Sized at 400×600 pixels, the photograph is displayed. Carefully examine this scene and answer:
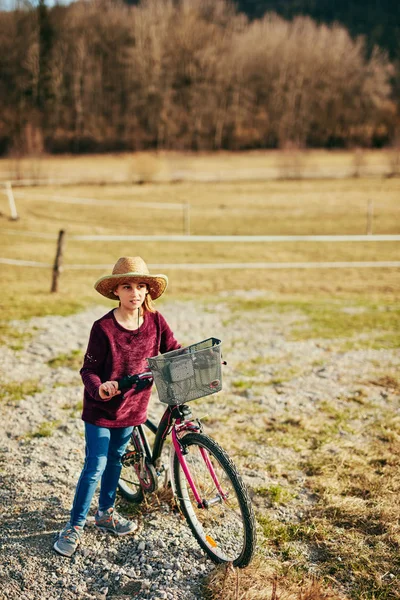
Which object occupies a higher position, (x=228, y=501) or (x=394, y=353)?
(x=228, y=501)

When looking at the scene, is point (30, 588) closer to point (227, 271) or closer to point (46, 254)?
point (227, 271)

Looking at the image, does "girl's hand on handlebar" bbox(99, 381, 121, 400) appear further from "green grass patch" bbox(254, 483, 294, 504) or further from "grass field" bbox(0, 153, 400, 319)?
"grass field" bbox(0, 153, 400, 319)

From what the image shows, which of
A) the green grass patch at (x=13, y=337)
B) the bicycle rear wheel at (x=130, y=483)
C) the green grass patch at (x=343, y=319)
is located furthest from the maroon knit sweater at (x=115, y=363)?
the green grass patch at (x=343, y=319)

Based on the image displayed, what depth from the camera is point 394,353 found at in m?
6.52

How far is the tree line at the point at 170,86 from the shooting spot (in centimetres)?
6131

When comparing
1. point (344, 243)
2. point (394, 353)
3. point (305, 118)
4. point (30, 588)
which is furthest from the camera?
point (305, 118)

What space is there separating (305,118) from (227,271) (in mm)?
59630

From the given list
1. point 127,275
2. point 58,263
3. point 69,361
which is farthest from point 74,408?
point 58,263

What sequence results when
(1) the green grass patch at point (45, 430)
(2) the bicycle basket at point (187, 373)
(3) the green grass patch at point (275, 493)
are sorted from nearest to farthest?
(2) the bicycle basket at point (187, 373) → (3) the green grass patch at point (275, 493) → (1) the green grass patch at point (45, 430)

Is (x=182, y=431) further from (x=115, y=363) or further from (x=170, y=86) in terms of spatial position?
(x=170, y=86)

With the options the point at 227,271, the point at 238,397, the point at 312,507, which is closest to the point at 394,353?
the point at 238,397

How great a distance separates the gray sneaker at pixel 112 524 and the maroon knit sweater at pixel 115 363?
606 millimetres

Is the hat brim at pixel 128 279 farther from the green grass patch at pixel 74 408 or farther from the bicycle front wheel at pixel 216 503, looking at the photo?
the green grass patch at pixel 74 408

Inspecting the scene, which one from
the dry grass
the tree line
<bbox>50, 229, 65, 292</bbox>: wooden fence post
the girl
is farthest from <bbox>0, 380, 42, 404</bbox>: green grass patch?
the tree line
